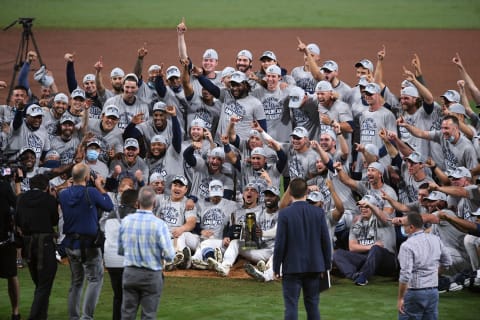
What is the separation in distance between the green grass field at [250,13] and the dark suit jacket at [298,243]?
17.0 metres

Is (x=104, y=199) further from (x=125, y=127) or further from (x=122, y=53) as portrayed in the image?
(x=122, y=53)

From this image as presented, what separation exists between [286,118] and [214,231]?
1957 millimetres

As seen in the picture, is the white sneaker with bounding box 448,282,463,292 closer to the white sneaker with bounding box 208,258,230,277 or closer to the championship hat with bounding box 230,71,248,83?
the white sneaker with bounding box 208,258,230,277

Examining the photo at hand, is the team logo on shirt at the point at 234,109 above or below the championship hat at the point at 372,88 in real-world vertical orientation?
below

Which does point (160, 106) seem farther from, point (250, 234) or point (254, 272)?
point (254, 272)

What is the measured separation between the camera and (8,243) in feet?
29.7

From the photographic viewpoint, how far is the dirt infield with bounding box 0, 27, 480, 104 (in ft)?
67.7

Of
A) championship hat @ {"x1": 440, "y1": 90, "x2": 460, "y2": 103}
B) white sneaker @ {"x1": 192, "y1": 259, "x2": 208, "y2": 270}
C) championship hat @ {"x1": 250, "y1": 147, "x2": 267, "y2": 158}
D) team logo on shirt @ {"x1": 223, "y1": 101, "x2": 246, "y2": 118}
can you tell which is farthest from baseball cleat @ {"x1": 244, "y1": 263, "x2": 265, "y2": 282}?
championship hat @ {"x1": 440, "y1": 90, "x2": 460, "y2": 103}

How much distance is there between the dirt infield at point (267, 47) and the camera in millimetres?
20625

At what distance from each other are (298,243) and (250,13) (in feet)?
63.2

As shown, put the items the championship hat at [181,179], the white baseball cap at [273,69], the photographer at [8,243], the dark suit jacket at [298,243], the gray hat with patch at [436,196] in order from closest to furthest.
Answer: the dark suit jacket at [298,243]
the photographer at [8,243]
the gray hat with patch at [436,196]
the championship hat at [181,179]
the white baseball cap at [273,69]

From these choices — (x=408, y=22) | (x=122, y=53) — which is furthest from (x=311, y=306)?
(x=408, y=22)

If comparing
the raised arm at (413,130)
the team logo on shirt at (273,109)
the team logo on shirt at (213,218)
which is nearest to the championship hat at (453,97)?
the raised arm at (413,130)

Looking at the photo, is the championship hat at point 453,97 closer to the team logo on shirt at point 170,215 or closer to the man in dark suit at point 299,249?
the team logo on shirt at point 170,215
